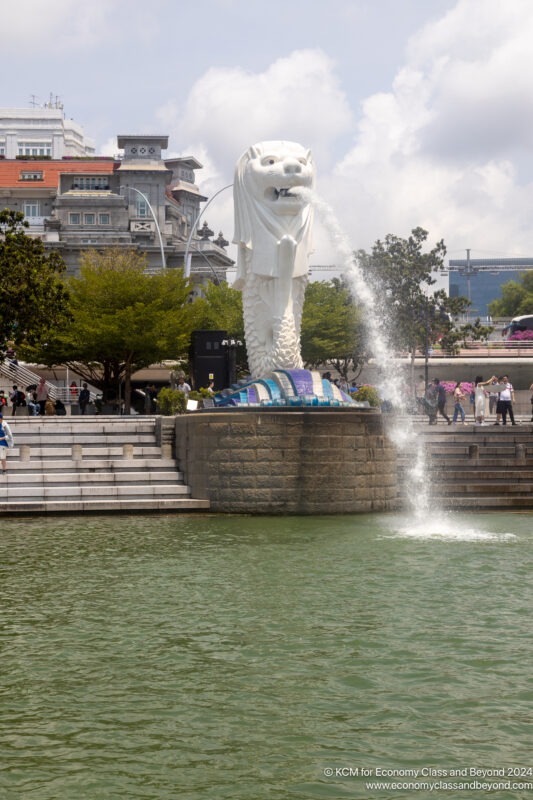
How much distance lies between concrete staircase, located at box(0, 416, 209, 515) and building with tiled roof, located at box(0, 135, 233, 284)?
4925 centimetres

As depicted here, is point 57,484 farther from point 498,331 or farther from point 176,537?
point 498,331

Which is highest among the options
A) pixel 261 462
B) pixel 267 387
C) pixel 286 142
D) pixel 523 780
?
pixel 286 142

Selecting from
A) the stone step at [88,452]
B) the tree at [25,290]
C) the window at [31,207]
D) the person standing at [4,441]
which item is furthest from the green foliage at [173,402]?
the window at [31,207]

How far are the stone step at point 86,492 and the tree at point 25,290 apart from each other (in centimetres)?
1040

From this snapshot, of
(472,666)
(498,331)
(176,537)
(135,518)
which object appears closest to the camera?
(472,666)

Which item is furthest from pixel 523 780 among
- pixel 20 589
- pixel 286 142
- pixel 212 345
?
pixel 212 345

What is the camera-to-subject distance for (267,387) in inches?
829

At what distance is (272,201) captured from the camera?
21922 mm

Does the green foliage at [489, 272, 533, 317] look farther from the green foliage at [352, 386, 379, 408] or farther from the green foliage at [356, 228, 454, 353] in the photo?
the green foliage at [352, 386, 379, 408]

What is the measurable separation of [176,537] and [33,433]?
8995 mm

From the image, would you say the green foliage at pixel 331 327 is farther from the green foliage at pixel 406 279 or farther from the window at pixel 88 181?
the window at pixel 88 181

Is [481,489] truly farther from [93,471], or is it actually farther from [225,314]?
[225,314]

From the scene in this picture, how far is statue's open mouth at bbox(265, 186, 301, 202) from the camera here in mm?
21734

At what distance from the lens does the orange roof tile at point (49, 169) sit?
7881cm
